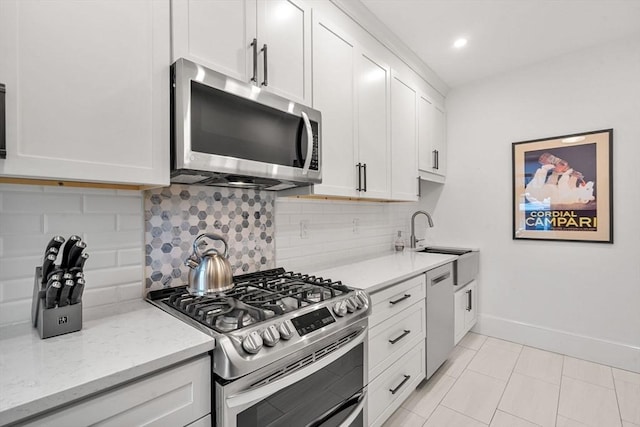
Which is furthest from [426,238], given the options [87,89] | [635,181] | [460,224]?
[87,89]

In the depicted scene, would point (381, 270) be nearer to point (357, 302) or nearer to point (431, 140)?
point (357, 302)

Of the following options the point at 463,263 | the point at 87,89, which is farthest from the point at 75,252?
the point at 463,263

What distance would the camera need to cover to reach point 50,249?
0.91 metres

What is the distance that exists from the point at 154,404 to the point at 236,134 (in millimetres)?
960

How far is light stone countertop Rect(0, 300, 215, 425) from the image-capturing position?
0.65 metres

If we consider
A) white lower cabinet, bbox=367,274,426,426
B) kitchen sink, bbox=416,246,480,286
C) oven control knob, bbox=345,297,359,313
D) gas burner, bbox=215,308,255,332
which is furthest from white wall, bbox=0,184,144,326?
kitchen sink, bbox=416,246,480,286

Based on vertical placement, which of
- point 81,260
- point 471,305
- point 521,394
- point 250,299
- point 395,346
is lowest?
point 521,394

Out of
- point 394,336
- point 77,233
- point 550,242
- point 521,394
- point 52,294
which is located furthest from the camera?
point 550,242

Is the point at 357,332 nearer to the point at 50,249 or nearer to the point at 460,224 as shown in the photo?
the point at 50,249

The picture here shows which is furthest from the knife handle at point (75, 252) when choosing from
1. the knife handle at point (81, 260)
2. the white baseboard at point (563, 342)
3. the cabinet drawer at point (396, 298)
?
the white baseboard at point (563, 342)

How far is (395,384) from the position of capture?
1812 mm

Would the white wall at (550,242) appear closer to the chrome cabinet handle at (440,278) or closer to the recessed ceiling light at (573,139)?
the recessed ceiling light at (573,139)

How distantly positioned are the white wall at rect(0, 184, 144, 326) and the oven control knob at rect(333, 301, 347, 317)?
0.84 meters

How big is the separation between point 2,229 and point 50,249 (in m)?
0.27
